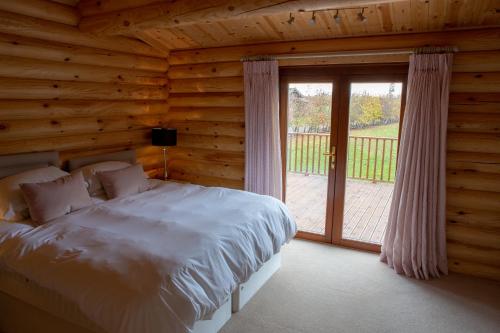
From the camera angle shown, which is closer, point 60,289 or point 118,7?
point 60,289

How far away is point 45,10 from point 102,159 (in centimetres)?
166

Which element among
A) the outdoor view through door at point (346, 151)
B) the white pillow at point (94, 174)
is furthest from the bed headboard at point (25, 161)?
the outdoor view through door at point (346, 151)

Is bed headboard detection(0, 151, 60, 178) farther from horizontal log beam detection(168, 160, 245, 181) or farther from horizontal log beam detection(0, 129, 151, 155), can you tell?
horizontal log beam detection(168, 160, 245, 181)

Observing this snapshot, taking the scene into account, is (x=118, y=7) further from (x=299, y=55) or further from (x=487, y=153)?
(x=487, y=153)

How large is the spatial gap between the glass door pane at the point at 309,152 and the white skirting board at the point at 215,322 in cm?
201

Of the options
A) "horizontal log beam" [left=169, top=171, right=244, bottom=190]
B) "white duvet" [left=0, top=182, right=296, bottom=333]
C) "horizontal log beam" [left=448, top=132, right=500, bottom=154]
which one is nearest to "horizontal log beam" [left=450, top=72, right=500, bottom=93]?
"horizontal log beam" [left=448, top=132, right=500, bottom=154]

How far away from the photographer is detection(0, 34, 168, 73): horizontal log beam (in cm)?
329

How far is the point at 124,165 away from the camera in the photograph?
4.24 meters

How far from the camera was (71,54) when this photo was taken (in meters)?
3.80

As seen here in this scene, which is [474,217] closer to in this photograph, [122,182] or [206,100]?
[206,100]

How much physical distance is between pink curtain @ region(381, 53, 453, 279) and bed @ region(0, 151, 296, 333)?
1.35 m

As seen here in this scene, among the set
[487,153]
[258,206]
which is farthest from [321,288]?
[487,153]

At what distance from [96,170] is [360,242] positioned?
3.18 metres

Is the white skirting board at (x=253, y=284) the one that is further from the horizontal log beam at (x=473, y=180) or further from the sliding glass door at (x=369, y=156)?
the horizontal log beam at (x=473, y=180)
